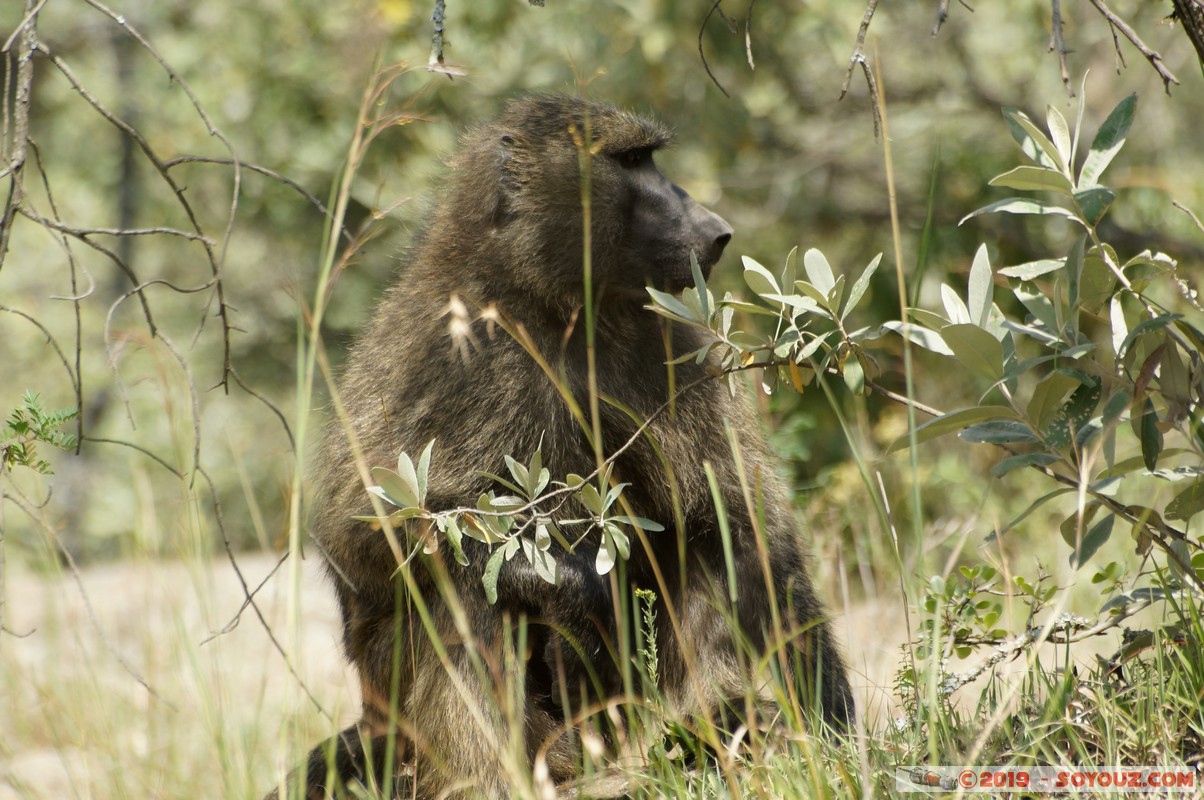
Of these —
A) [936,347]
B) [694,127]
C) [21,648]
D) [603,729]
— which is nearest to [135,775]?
[603,729]

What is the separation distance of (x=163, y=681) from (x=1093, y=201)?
4.16 meters

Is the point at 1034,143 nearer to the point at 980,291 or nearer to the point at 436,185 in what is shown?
the point at 980,291

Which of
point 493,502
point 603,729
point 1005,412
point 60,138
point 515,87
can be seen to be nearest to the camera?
point 1005,412

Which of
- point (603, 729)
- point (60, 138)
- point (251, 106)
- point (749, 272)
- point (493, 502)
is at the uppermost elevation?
point (60, 138)

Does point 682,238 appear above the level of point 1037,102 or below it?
below

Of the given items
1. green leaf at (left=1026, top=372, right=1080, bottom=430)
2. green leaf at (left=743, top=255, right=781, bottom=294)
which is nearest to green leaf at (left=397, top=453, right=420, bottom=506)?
green leaf at (left=743, top=255, right=781, bottom=294)

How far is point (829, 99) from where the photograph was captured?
6.57 meters

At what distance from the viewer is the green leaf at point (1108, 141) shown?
1979mm

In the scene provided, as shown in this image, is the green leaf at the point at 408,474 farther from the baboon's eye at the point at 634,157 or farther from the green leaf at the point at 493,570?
the baboon's eye at the point at 634,157

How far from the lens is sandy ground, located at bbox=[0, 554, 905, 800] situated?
8.75 feet

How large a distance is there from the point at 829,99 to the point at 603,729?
457 cm

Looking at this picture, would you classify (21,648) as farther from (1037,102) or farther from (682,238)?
(1037,102)

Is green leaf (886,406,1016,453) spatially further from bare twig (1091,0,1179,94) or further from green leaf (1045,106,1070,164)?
bare twig (1091,0,1179,94)

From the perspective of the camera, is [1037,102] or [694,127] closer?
[694,127]
